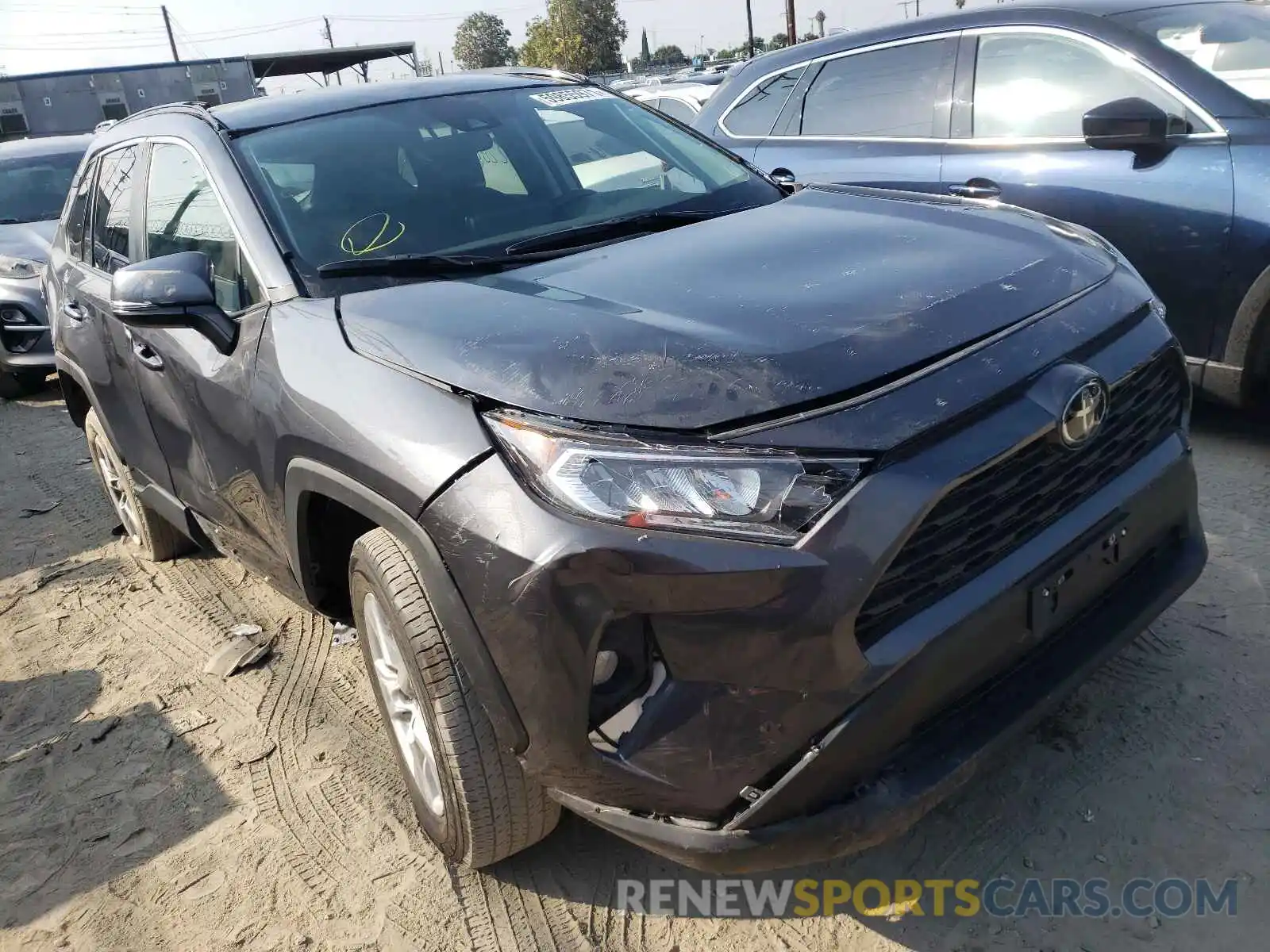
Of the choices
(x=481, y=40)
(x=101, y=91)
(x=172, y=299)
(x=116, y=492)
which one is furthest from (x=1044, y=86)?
(x=481, y=40)

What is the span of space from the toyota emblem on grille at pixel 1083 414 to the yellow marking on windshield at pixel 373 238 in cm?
170

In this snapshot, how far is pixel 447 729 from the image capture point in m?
2.05

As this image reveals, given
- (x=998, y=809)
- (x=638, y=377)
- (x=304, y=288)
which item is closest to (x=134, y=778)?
(x=304, y=288)

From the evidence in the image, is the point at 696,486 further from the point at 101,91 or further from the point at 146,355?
the point at 101,91

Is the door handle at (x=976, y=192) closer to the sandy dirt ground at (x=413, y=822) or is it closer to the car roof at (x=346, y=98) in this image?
the sandy dirt ground at (x=413, y=822)

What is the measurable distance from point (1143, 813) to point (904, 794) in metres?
0.82

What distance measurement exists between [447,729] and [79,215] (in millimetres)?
3275

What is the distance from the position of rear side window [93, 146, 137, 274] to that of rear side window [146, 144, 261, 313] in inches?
A: 9.8

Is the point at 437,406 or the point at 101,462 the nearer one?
the point at 437,406

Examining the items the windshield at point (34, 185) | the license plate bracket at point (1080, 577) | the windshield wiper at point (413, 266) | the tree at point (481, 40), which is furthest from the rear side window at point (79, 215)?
the tree at point (481, 40)

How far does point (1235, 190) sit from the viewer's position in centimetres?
365

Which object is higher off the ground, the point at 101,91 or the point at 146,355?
the point at 101,91

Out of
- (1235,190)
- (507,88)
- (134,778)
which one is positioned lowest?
(134,778)

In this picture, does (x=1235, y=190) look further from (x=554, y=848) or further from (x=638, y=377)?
(x=554, y=848)
